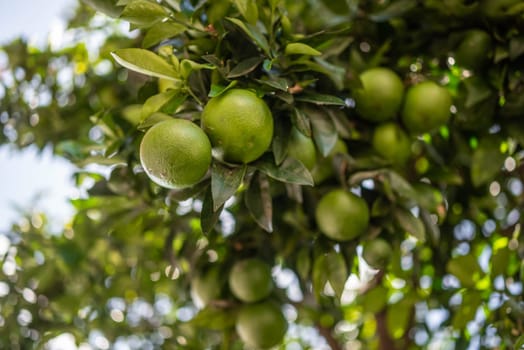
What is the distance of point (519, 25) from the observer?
1234 millimetres

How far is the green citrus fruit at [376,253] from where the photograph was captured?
122 centimetres

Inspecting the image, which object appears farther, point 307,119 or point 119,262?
point 119,262

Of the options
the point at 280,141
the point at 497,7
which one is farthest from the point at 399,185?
the point at 497,7

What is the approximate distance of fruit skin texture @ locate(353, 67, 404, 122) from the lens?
1.22 metres

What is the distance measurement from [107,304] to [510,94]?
1375 mm

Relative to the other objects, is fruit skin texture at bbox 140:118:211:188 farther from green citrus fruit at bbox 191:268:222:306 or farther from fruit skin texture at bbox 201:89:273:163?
green citrus fruit at bbox 191:268:222:306

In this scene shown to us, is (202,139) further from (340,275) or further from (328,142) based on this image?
(340,275)

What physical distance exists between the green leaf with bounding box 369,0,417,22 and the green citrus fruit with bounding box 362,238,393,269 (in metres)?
0.48

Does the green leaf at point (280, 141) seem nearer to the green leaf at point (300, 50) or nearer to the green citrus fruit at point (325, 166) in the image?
the green leaf at point (300, 50)

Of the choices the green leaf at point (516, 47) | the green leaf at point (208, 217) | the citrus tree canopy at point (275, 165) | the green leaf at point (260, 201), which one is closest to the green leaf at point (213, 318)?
the citrus tree canopy at point (275, 165)

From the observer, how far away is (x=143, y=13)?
966 mm

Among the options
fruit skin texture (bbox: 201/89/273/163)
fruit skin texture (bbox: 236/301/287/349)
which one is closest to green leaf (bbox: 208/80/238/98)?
fruit skin texture (bbox: 201/89/273/163)

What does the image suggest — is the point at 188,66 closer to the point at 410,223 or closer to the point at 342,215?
the point at 342,215

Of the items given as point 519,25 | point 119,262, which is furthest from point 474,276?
point 119,262
